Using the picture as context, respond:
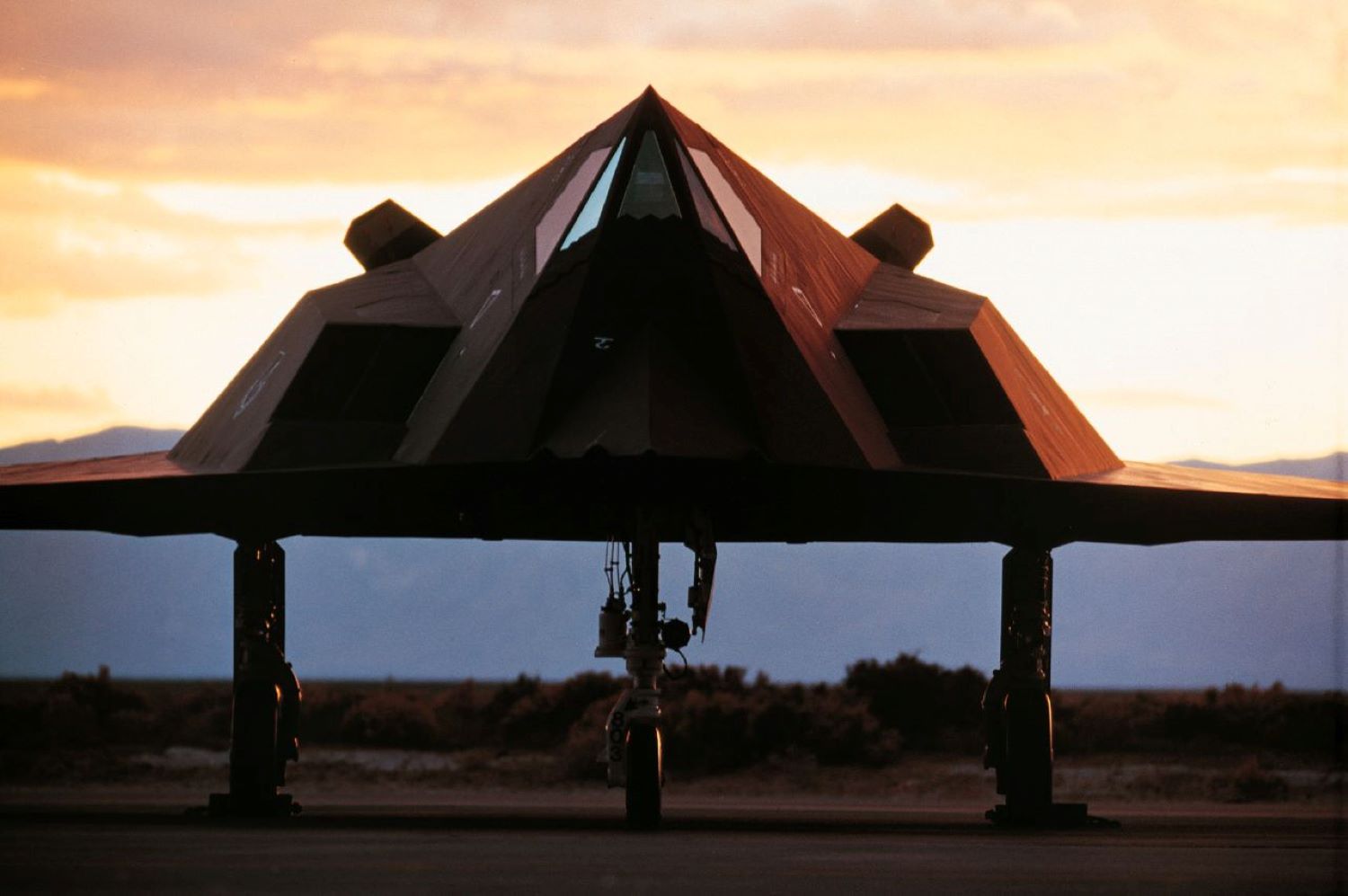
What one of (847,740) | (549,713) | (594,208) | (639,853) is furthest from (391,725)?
(639,853)

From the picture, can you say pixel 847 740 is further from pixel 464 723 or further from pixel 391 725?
pixel 391 725

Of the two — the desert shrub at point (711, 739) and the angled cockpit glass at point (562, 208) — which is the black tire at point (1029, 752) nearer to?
the angled cockpit glass at point (562, 208)

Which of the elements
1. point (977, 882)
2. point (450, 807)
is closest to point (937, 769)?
point (450, 807)

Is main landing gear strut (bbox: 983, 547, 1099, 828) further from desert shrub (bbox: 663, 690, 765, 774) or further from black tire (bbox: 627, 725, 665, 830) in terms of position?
desert shrub (bbox: 663, 690, 765, 774)

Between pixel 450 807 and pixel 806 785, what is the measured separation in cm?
901

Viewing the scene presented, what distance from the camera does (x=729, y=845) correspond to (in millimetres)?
17484

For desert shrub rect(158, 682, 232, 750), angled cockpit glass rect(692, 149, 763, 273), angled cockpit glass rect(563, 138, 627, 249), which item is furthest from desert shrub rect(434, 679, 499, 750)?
angled cockpit glass rect(563, 138, 627, 249)

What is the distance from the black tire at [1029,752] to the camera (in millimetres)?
21922

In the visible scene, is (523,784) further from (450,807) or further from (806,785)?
(450,807)

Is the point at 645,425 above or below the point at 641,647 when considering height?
above

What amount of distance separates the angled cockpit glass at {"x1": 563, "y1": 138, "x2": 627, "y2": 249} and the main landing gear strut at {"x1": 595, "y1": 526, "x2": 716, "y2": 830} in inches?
89.5

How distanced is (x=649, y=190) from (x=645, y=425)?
2310mm

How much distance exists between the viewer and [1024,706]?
870 inches

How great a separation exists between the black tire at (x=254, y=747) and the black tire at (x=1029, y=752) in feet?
20.4
